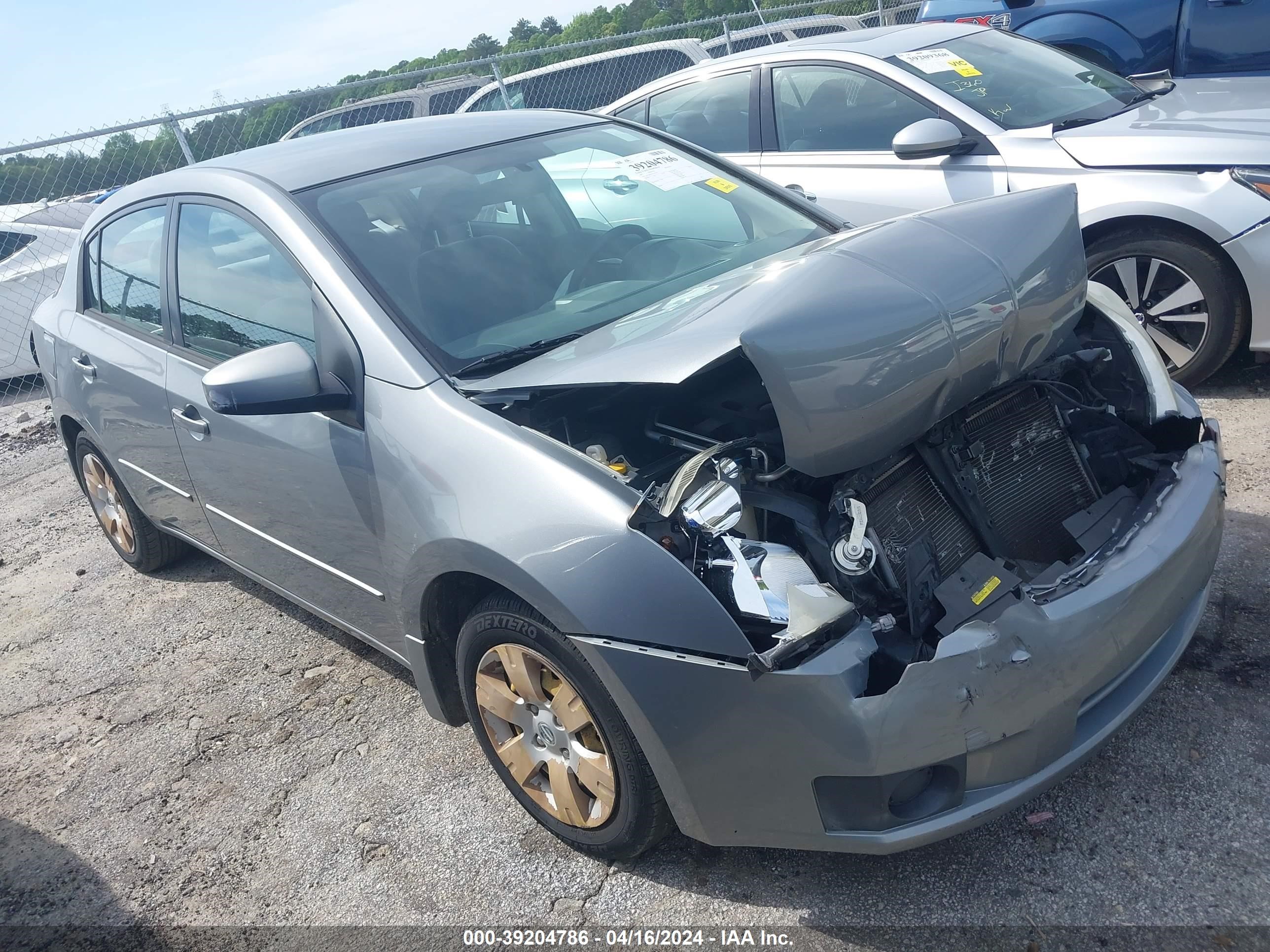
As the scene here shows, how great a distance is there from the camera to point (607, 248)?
314cm

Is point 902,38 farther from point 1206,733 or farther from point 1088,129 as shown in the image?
point 1206,733

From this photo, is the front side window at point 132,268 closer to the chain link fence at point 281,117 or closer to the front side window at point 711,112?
the front side window at point 711,112

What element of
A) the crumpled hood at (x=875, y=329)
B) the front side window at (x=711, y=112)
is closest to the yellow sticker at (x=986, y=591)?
the crumpled hood at (x=875, y=329)

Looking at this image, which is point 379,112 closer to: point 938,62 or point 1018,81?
point 938,62

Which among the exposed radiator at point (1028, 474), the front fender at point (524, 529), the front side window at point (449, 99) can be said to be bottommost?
the exposed radiator at point (1028, 474)

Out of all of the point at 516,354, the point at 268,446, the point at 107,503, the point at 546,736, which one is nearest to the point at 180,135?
the point at 107,503

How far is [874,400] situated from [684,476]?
44 cm

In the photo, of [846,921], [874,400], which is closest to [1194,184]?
[874,400]

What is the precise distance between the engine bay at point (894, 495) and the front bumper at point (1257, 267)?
161 cm

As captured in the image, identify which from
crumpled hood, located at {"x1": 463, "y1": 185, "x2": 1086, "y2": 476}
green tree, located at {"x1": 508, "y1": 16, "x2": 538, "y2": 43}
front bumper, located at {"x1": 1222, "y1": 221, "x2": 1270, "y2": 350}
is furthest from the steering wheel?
green tree, located at {"x1": 508, "y1": 16, "x2": 538, "y2": 43}

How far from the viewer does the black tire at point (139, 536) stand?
437 centimetres

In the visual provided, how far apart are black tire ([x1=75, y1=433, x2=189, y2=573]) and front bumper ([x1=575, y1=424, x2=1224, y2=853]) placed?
298 centimetres

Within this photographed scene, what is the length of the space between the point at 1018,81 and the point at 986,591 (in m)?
3.86

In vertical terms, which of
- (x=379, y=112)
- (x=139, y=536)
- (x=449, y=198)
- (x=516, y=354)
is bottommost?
(x=139, y=536)
